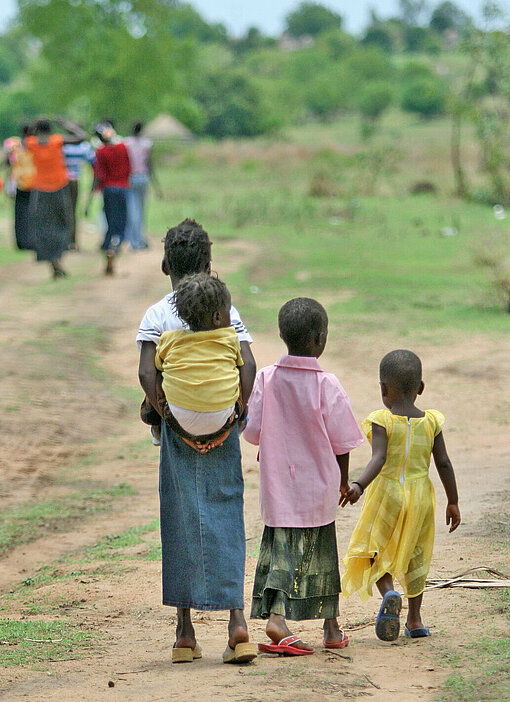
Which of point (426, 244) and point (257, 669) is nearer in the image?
point (257, 669)

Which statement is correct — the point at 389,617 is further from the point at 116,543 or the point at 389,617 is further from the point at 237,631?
the point at 116,543

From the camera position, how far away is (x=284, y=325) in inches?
144

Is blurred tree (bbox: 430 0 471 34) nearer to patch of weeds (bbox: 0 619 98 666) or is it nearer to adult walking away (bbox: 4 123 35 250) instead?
adult walking away (bbox: 4 123 35 250)

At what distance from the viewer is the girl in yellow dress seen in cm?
371

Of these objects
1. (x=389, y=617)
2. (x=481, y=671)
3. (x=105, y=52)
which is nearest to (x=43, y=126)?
(x=389, y=617)

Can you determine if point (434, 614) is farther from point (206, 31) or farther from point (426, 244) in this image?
point (206, 31)

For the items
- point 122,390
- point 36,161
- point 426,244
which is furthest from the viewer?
point 426,244

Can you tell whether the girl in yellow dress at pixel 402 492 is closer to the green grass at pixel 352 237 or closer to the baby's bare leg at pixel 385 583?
the baby's bare leg at pixel 385 583

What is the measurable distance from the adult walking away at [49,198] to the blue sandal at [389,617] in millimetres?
9274

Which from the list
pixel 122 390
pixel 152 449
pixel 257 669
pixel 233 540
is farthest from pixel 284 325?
pixel 122 390

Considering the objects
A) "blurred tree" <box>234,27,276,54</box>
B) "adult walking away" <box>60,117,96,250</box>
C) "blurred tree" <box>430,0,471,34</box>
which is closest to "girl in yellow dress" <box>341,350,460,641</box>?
"adult walking away" <box>60,117,96,250</box>

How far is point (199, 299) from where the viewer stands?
3.44 m

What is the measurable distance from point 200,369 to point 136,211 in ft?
40.1

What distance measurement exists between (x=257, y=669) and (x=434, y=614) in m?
0.87
